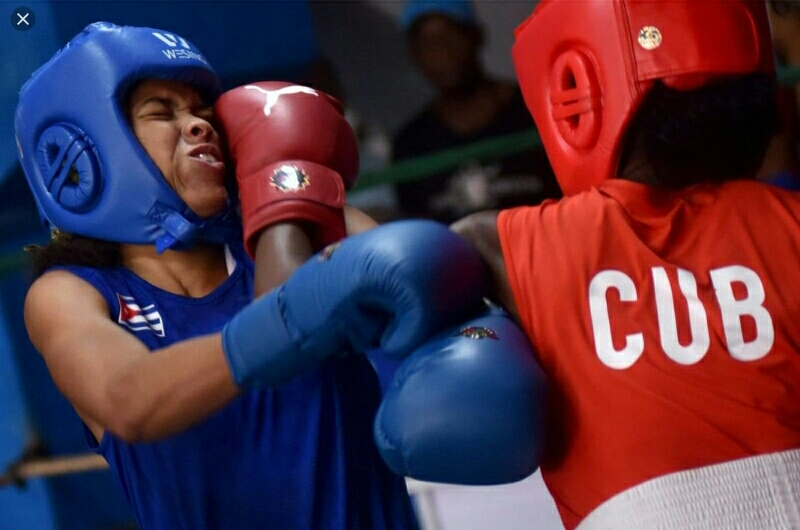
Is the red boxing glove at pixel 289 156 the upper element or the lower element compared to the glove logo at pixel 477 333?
upper

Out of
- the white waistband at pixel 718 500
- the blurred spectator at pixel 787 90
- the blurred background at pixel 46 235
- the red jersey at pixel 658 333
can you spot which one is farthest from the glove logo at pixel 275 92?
the blurred spectator at pixel 787 90

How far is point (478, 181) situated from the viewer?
294 centimetres

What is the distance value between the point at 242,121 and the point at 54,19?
0.77m

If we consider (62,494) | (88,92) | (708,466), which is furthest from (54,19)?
(708,466)

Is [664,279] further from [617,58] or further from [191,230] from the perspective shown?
[191,230]

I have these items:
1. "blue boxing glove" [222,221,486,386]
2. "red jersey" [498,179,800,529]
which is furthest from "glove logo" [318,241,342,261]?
"red jersey" [498,179,800,529]

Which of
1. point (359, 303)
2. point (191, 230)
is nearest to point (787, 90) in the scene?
point (191, 230)

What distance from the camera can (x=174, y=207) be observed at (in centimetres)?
138

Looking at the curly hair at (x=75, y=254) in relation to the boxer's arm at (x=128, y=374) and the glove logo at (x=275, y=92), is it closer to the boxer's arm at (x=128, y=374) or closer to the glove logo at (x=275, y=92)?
the boxer's arm at (x=128, y=374)

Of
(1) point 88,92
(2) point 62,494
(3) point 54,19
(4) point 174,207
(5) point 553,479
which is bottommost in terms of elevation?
(2) point 62,494

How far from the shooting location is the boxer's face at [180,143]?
139 cm

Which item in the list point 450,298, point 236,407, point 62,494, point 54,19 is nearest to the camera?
point 450,298

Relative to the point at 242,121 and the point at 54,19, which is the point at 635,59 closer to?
the point at 242,121

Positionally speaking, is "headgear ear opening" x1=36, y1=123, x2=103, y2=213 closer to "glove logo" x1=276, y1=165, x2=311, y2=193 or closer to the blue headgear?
the blue headgear
